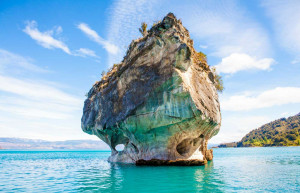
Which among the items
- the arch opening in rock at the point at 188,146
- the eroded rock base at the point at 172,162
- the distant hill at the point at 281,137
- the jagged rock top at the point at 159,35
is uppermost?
the jagged rock top at the point at 159,35

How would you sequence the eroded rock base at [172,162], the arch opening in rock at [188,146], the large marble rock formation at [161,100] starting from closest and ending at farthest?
the large marble rock formation at [161,100] → the eroded rock base at [172,162] → the arch opening in rock at [188,146]

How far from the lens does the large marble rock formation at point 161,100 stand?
73.8ft

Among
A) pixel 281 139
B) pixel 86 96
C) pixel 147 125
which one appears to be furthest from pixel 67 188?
pixel 281 139

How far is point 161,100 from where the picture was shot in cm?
2298

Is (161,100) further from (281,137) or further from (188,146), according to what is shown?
(281,137)

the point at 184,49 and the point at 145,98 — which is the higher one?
the point at 184,49

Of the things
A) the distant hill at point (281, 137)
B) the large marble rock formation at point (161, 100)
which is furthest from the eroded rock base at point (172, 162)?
the distant hill at point (281, 137)

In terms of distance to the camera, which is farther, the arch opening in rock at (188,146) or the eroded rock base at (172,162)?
the arch opening in rock at (188,146)

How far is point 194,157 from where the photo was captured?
24859 millimetres

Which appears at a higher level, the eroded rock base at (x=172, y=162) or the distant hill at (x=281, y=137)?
the distant hill at (x=281, y=137)

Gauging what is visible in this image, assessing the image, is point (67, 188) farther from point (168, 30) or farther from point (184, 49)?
point (168, 30)

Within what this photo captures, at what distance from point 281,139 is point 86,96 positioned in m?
118

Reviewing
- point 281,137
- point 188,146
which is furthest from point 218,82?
point 281,137

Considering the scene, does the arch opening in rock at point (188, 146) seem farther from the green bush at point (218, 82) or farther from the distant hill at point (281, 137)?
the distant hill at point (281, 137)
